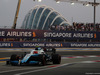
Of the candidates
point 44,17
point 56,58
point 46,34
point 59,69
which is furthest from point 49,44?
point 44,17

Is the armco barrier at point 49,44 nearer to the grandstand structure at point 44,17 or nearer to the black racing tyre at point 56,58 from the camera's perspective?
the black racing tyre at point 56,58

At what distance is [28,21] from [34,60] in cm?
9507

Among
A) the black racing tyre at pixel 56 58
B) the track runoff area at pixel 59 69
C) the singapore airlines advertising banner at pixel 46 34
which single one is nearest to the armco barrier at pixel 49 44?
the singapore airlines advertising banner at pixel 46 34

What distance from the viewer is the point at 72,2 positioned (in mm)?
36531

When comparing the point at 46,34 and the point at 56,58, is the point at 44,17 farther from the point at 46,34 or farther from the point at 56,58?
the point at 56,58

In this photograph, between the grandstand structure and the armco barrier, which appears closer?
the armco barrier

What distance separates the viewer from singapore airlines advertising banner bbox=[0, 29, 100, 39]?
30.4 m

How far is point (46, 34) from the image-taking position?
31703 mm

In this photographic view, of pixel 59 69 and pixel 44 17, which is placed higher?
pixel 44 17

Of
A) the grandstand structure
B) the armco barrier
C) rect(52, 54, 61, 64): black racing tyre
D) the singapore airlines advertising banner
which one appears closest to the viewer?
rect(52, 54, 61, 64): black racing tyre

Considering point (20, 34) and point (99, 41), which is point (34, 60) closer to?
point (20, 34)

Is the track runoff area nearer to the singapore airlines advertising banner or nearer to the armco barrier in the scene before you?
the armco barrier

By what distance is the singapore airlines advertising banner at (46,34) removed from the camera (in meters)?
30.4

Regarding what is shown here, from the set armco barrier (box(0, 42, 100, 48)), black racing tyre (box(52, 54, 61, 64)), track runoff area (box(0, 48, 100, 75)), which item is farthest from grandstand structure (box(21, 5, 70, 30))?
track runoff area (box(0, 48, 100, 75))
